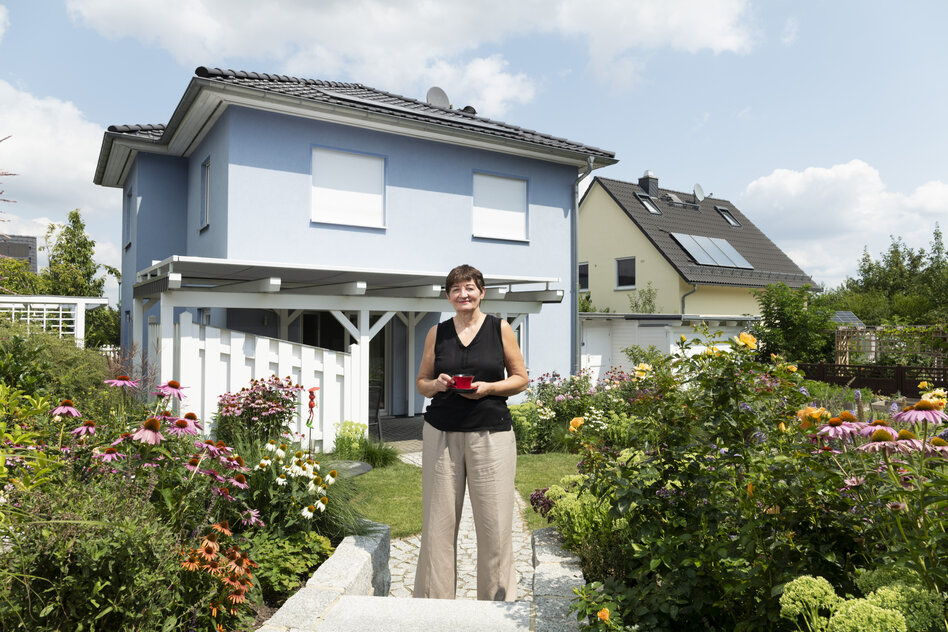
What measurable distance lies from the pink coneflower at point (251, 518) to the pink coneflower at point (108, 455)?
68cm

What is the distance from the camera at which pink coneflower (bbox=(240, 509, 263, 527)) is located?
310 cm

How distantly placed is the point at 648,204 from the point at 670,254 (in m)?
3.92

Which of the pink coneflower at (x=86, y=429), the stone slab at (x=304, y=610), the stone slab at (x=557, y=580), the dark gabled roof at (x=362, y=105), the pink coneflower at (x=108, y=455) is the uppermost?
the dark gabled roof at (x=362, y=105)

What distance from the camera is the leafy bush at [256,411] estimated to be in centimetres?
639

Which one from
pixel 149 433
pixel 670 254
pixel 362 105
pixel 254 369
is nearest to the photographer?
pixel 149 433

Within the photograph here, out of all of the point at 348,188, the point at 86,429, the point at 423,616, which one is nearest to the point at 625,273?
the point at 348,188

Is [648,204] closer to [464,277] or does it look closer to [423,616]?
[464,277]

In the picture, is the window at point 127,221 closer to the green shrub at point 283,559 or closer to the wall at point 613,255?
the green shrub at point 283,559

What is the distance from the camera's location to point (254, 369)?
24.0 ft

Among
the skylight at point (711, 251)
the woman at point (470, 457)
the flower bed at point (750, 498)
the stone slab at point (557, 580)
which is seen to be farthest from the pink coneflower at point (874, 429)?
the skylight at point (711, 251)

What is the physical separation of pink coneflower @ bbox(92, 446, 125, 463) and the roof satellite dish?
1378 cm

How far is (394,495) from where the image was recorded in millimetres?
6125

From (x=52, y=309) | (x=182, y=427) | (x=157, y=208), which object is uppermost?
(x=157, y=208)

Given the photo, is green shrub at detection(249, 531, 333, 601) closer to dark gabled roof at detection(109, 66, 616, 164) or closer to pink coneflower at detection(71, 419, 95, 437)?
pink coneflower at detection(71, 419, 95, 437)
